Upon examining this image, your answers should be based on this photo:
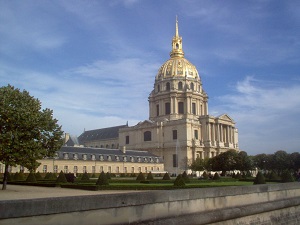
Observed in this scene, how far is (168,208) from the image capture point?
369 inches

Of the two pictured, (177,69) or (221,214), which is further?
(177,69)

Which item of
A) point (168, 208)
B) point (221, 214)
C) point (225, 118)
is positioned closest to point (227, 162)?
point (225, 118)

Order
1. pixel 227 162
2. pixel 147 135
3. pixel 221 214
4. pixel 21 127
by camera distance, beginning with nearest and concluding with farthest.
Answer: pixel 221 214, pixel 21 127, pixel 227 162, pixel 147 135

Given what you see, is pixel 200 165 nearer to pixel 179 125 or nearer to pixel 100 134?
pixel 179 125

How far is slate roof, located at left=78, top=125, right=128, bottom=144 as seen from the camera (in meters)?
101

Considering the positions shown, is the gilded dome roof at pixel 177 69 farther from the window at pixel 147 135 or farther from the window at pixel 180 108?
the window at pixel 147 135

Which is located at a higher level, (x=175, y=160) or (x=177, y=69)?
(x=177, y=69)

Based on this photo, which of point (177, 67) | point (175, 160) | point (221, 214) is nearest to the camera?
point (221, 214)

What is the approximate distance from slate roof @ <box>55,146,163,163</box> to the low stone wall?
45667 millimetres

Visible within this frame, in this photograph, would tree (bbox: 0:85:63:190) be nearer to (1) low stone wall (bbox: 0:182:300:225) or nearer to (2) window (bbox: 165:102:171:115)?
(1) low stone wall (bbox: 0:182:300:225)

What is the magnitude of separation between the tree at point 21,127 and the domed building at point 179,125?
56.5 m

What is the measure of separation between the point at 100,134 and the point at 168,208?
320 ft

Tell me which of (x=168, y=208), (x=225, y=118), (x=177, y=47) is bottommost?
(x=168, y=208)

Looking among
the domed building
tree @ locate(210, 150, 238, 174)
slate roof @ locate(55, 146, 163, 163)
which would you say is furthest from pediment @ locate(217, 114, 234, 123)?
tree @ locate(210, 150, 238, 174)
